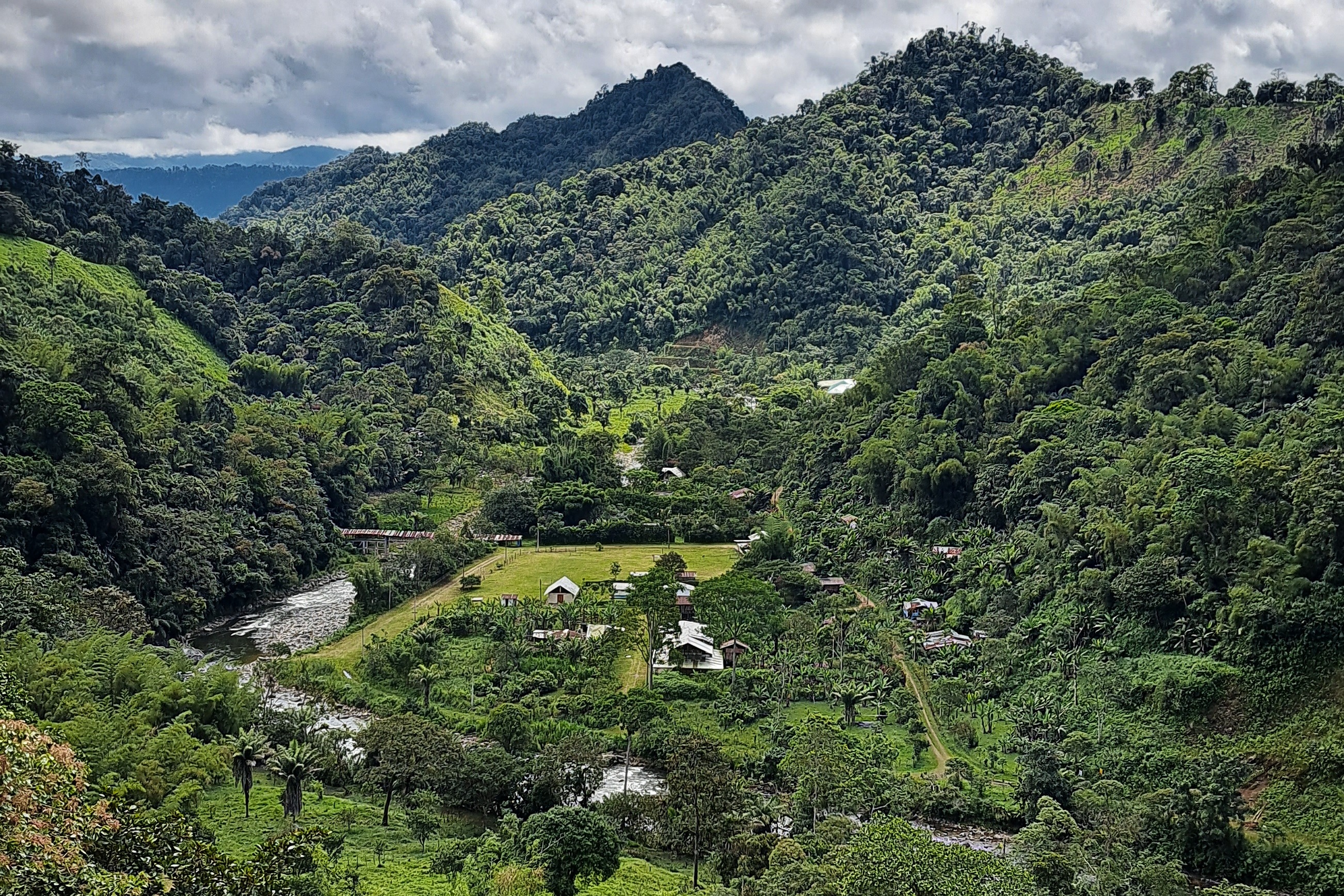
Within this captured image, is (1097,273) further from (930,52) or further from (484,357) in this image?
(930,52)

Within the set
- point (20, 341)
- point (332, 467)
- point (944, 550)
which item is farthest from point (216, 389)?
point (944, 550)

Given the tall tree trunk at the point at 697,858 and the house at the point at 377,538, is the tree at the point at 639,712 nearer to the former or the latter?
the tall tree trunk at the point at 697,858

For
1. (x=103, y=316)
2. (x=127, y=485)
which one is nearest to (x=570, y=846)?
(x=127, y=485)

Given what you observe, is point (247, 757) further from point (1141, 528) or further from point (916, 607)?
point (1141, 528)

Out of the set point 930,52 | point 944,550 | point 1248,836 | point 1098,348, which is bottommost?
point 1248,836

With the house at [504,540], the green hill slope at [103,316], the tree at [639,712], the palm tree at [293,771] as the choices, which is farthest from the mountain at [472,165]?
the palm tree at [293,771]

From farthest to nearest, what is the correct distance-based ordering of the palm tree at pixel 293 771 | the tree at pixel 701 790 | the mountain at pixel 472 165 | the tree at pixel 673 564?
1. the mountain at pixel 472 165
2. the tree at pixel 673 564
3. the palm tree at pixel 293 771
4. the tree at pixel 701 790
